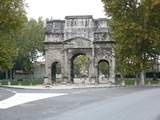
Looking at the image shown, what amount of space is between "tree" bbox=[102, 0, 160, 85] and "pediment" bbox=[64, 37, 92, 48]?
62.1 ft

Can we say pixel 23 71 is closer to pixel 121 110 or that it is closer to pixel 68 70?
pixel 68 70

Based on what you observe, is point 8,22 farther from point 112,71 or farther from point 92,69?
point 112,71

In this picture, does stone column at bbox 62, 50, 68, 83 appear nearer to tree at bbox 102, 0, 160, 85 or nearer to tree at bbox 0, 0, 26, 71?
tree at bbox 102, 0, 160, 85

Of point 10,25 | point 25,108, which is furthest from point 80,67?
point 25,108

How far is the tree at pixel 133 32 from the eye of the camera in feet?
164

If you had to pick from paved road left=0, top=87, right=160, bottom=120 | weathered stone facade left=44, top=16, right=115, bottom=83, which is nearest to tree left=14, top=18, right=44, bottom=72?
weathered stone facade left=44, top=16, right=115, bottom=83

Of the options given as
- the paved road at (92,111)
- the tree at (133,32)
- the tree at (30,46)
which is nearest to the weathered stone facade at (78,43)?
the tree at (133,32)

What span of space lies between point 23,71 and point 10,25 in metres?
69.8

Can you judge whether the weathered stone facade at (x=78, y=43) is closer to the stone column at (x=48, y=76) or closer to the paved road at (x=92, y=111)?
the stone column at (x=48, y=76)

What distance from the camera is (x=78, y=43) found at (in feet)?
243

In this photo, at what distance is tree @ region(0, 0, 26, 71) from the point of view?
35.3 m

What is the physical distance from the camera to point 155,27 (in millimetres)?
50562

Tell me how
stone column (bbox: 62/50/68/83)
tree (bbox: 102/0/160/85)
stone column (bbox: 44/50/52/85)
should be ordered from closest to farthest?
tree (bbox: 102/0/160/85) < stone column (bbox: 44/50/52/85) < stone column (bbox: 62/50/68/83)

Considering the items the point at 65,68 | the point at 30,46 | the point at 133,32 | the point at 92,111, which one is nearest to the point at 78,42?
the point at 65,68
